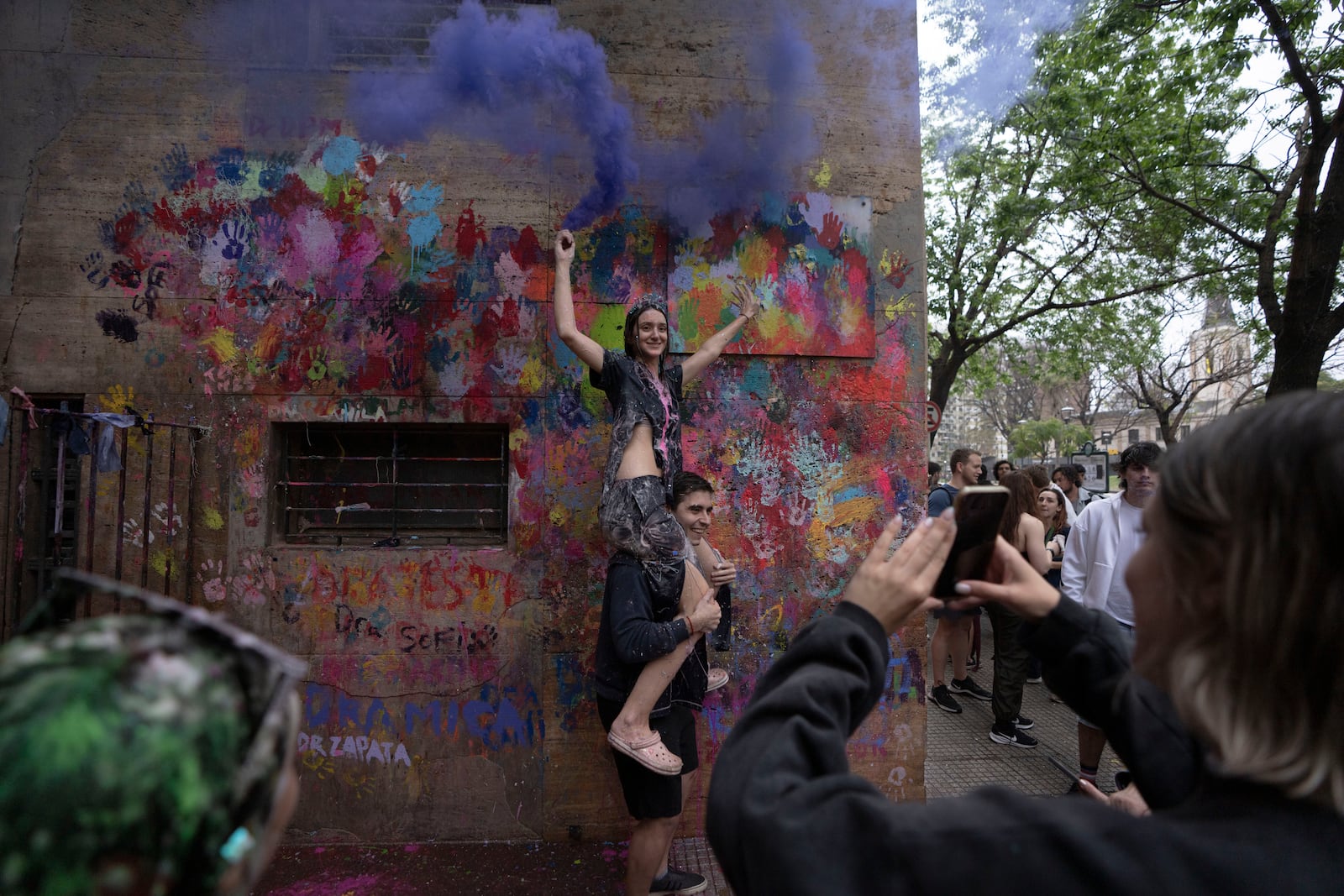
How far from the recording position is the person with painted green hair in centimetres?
71

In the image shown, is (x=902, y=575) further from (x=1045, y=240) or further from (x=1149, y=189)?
(x=1045, y=240)

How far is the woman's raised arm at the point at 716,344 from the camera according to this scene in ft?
12.2

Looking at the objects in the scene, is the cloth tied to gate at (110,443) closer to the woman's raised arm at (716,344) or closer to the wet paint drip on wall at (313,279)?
the wet paint drip on wall at (313,279)

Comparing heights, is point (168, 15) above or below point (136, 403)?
above

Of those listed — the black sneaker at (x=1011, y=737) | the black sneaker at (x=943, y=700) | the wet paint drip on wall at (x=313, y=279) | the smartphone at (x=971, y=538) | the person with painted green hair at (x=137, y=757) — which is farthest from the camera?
the black sneaker at (x=943, y=700)

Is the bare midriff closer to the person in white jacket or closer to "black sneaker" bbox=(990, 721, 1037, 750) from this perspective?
the person in white jacket

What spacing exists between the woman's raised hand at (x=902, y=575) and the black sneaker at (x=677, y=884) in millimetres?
→ 2722

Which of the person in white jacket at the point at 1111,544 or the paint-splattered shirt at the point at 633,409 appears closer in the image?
the paint-splattered shirt at the point at 633,409

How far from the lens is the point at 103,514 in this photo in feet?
12.4

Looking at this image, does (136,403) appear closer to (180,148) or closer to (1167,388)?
(180,148)

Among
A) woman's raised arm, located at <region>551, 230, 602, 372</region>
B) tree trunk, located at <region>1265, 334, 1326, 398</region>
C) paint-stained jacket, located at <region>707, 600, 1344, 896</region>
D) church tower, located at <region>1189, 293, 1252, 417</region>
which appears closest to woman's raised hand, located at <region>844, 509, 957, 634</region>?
paint-stained jacket, located at <region>707, 600, 1344, 896</region>

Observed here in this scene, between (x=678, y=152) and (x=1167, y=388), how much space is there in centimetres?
2056

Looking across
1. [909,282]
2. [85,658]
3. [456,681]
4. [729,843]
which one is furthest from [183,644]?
[909,282]

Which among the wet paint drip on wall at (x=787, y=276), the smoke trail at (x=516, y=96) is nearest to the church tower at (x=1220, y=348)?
the wet paint drip on wall at (x=787, y=276)
